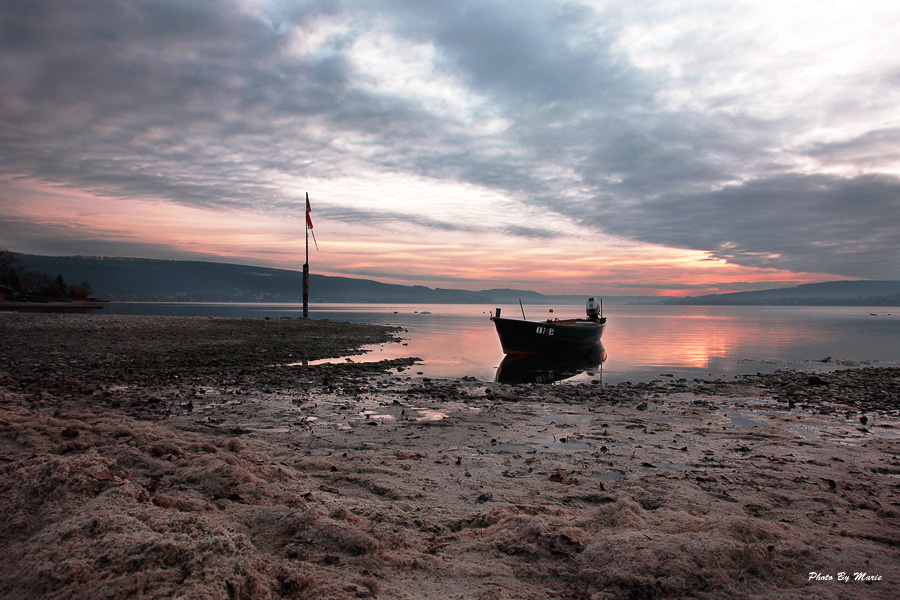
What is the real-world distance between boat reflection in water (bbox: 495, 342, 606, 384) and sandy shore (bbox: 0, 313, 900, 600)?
723cm

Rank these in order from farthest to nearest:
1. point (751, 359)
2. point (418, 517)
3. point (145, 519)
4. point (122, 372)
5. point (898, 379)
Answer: point (751, 359), point (898, 379), point (122, 372), point (418, 517), point (145, 519)

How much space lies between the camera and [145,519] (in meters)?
3.22

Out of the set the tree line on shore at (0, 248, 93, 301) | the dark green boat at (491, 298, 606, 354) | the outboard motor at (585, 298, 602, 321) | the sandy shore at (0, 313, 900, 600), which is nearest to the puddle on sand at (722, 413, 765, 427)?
the sandy shore at (0, 313, 900, 600)

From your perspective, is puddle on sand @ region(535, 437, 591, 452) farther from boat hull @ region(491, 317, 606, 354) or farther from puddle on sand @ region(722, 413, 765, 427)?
boat hull @ region(491, 317, 606, 354)

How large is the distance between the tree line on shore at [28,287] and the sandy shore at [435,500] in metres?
68.9

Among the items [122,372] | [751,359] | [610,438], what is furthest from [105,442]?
[751,359]

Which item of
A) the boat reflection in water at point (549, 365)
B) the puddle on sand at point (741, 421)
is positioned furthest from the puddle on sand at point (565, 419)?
the boat reflection in water at point (549, 365)

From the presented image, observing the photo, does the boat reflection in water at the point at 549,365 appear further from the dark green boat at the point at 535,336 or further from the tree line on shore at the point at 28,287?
the tree line on shore at the point at 28,287

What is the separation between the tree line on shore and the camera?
203 ft

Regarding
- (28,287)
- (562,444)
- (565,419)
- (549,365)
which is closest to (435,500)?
(562,444)

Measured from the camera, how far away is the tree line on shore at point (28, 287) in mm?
61822

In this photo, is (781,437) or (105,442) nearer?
(105,442)

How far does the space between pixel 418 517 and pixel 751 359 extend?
2586 centimetres

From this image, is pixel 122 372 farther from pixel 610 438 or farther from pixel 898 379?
pixel 898 379
